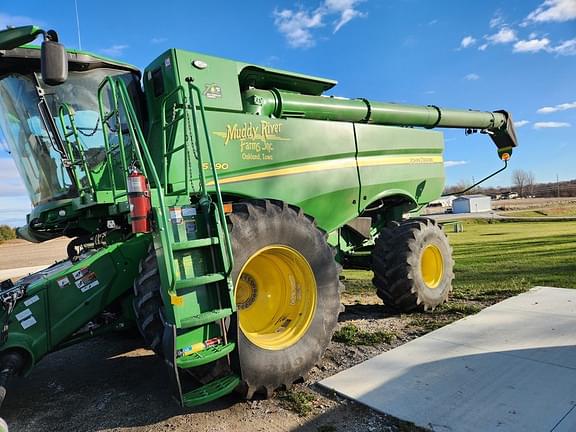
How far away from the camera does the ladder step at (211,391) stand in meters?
2.73

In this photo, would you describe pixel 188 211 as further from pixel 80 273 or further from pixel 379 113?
pixel 379 113

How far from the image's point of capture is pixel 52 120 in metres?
3.98

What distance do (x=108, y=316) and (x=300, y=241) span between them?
5.65ft

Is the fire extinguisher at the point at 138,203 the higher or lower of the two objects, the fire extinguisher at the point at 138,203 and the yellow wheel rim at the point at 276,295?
the higher

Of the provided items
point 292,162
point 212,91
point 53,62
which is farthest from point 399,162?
point 53,62

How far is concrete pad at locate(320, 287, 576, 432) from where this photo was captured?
287 centimetres

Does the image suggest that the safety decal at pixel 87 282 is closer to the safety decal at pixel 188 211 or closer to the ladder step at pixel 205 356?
the safety decal at pixel 188 211

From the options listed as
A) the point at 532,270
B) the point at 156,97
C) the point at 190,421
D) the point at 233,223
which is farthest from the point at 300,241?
the point at 532,270

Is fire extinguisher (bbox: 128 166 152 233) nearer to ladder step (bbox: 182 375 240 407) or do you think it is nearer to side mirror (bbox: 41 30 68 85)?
side mirror (bbox: 41 30 68 85)

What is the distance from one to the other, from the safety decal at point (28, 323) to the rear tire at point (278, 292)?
1492 millimetres

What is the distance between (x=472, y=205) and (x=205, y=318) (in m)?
49.2

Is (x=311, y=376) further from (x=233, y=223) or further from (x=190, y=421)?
(x=233, y=223)

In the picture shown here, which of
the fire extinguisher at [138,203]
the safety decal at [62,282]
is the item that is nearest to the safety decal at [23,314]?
the safety decal at [62,282]

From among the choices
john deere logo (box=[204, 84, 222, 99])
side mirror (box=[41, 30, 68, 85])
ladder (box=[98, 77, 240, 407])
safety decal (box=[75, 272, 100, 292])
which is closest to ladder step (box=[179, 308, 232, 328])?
ladder (box=[98, 77, 240, 407])
